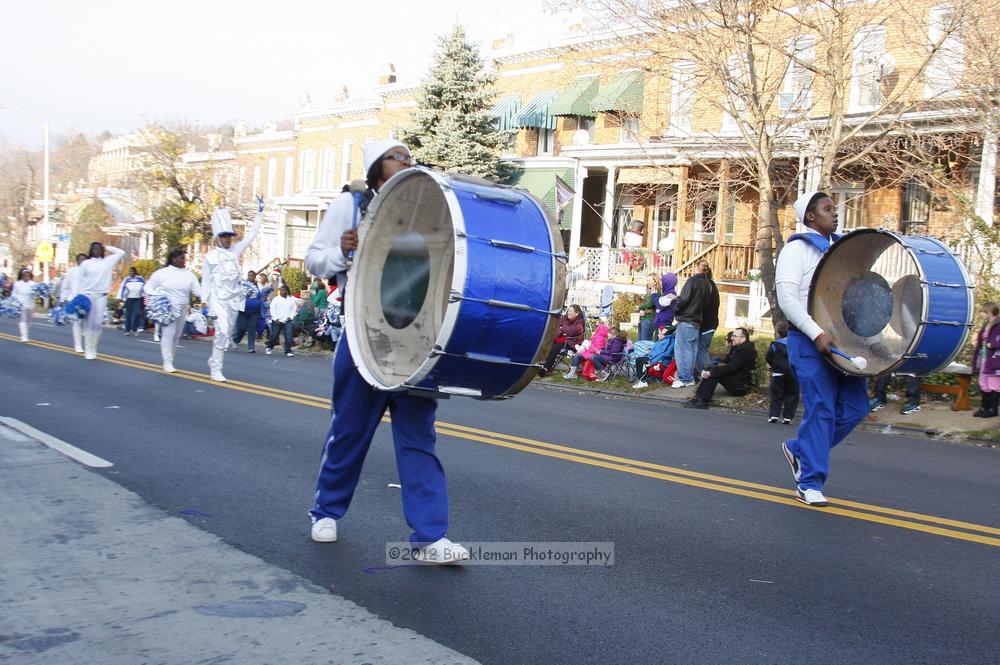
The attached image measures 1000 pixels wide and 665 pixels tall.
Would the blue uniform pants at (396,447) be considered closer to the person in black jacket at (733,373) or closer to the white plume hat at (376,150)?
the white plume hat at (376,150)

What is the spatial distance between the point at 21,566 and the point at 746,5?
1414cm

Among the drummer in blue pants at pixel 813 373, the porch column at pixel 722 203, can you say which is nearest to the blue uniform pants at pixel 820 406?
the drummer in blue pants at pixel 813 373

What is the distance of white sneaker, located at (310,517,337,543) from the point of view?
17.3ft

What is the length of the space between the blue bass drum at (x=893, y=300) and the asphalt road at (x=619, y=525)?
1120 millimetres

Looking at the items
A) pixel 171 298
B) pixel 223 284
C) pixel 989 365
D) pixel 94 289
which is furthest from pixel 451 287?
pixel 94 289

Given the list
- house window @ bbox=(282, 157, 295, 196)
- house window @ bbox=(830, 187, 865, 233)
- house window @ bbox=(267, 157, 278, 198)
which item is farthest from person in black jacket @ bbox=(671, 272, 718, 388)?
house window @ bbox=(267, 157, 278, 198)

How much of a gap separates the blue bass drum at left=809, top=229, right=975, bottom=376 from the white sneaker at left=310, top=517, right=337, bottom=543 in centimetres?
371

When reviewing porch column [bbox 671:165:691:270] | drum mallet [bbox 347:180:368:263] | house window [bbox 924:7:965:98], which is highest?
house window [bbox 924:7:965:98]

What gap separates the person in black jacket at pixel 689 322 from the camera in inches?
652

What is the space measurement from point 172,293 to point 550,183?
58.7 feet

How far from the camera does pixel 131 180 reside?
4909 cm

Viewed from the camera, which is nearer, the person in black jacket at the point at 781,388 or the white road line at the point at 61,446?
the white road line at the point at 61,446

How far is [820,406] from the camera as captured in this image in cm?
663

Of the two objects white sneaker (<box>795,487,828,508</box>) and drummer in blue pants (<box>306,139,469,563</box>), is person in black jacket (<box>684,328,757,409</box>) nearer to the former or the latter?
white sneaker (<box>795,487,828,508</box>)
